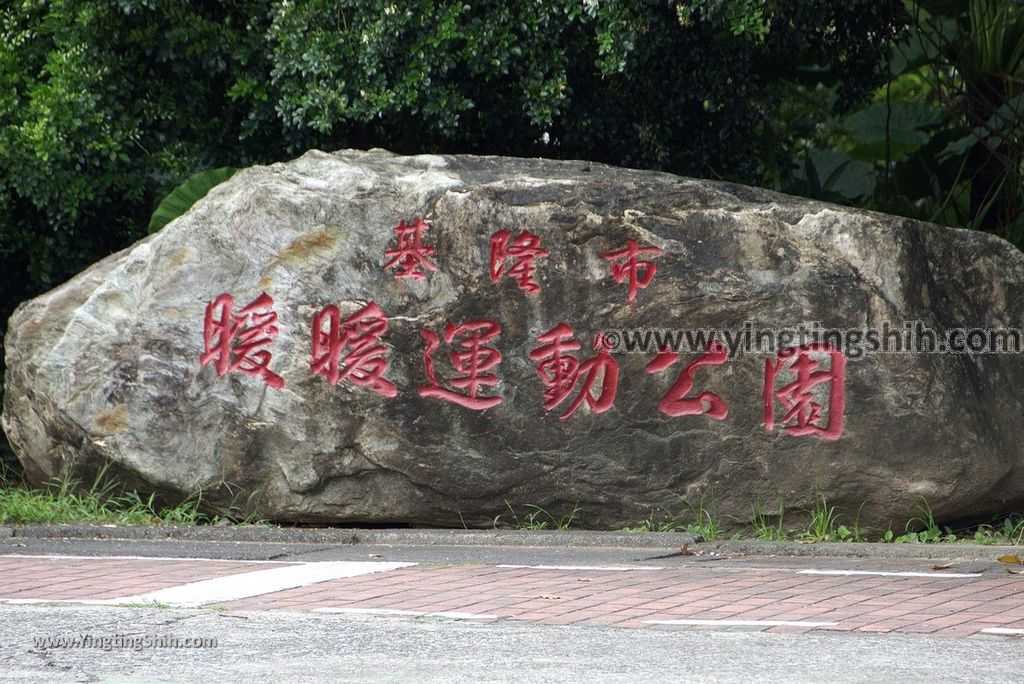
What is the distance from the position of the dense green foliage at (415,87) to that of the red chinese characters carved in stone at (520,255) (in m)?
1.94

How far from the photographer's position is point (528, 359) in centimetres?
822

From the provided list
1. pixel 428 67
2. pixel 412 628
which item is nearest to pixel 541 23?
pixel 428 67

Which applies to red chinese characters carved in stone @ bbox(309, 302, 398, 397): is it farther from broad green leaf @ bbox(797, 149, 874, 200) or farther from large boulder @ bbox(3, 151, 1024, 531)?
broad green leaf @ bbox(797, 149, 874, 200)

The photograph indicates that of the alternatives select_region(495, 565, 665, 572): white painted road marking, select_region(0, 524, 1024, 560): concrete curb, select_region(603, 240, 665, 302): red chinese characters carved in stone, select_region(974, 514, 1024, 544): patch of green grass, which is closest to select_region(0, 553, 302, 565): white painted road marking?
select_region(0, 524, 1024, 560): concrete curb

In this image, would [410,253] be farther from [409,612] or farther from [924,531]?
[924,531]

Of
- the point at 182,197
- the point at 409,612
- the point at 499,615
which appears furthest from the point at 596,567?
the point at 182,197

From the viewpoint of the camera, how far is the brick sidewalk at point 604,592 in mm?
5559

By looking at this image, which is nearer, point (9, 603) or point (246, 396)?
point (9, 603)

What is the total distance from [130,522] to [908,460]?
191 inches

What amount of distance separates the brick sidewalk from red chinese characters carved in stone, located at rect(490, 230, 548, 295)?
1952mm

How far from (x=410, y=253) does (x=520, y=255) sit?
70cm

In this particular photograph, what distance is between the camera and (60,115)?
1019 centimetres

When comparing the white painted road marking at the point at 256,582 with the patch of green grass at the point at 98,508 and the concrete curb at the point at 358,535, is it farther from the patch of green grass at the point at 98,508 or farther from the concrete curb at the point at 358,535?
the patch of green grass at the point at 98,508

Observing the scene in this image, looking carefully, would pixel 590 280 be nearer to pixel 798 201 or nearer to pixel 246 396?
pixel 798 201
